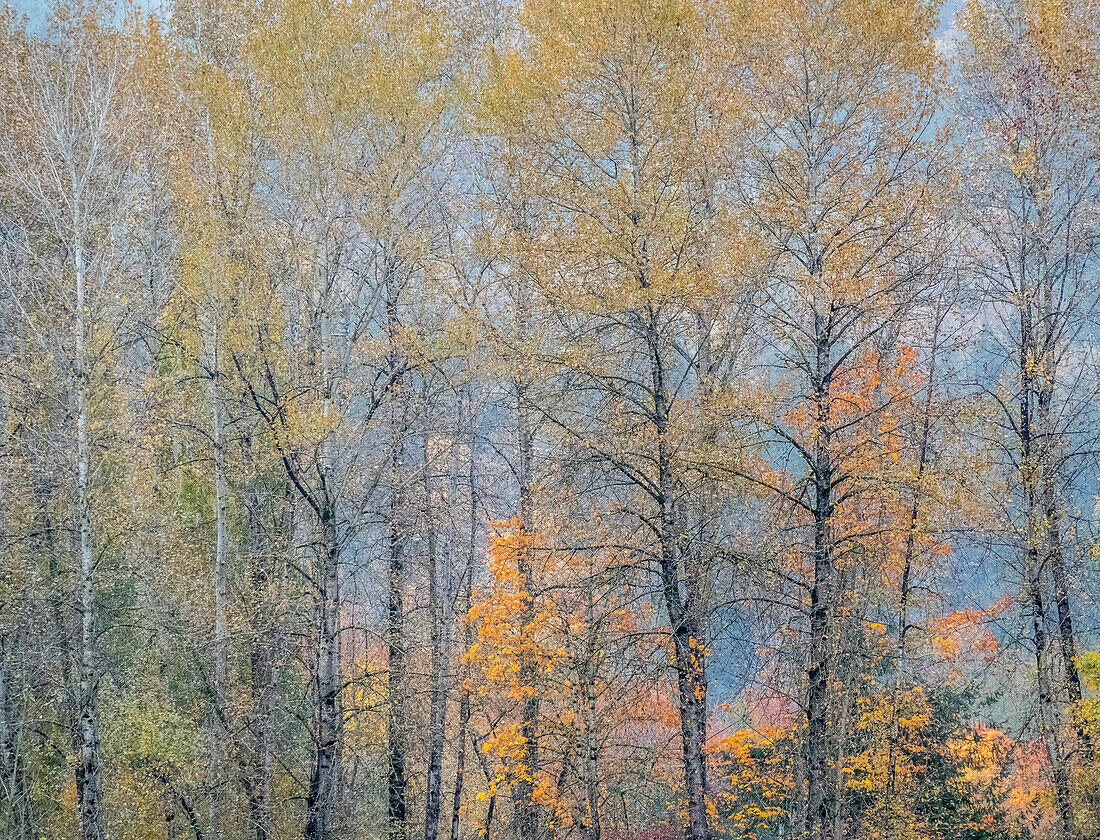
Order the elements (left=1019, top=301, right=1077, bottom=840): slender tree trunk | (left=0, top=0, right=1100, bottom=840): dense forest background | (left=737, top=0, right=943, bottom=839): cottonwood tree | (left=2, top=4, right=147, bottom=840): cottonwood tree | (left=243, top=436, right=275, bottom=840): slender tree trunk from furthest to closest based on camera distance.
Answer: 1. (left=243, top=436, right=275, bottom=840): slender tree trunk
2. (left=2, top=4, right=147, bottom=840): cottonwood tree
3. (left=1019, top=301, right=1077, bottom=840): slender tree trunk
4. (left=0, top=0, right=1100, bottom=840): dense forest background
5. (left=737, top=0, right=943, bottom=839): cottonwood tree

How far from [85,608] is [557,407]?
24.2 feet

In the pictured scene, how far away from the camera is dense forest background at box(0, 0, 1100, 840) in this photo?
9289 millimetres

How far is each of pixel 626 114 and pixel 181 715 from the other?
12.0 metres

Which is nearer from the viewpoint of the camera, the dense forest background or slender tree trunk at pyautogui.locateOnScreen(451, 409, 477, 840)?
the dense forest background

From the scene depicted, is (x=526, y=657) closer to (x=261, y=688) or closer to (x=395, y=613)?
(x=395, y=613)

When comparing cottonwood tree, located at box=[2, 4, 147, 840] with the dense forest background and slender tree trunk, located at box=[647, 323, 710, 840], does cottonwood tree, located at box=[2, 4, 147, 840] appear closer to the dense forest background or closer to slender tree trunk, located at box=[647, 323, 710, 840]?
the dense forest background

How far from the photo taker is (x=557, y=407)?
9750mm

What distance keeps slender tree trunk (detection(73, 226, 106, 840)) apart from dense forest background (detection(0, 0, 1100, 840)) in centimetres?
7

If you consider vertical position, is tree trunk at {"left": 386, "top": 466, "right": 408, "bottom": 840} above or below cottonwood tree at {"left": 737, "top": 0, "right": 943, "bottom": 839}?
below

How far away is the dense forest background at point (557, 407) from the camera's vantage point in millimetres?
9289

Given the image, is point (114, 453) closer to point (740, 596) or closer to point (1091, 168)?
point (740, 596)

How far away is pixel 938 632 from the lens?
1302cm

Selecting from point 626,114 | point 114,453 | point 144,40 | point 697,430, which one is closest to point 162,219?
point 144,40

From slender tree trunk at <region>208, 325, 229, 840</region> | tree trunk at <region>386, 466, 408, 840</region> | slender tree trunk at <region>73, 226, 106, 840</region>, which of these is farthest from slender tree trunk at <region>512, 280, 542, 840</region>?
slender tree trunk at <region>73, 226, 106, 840</region>
